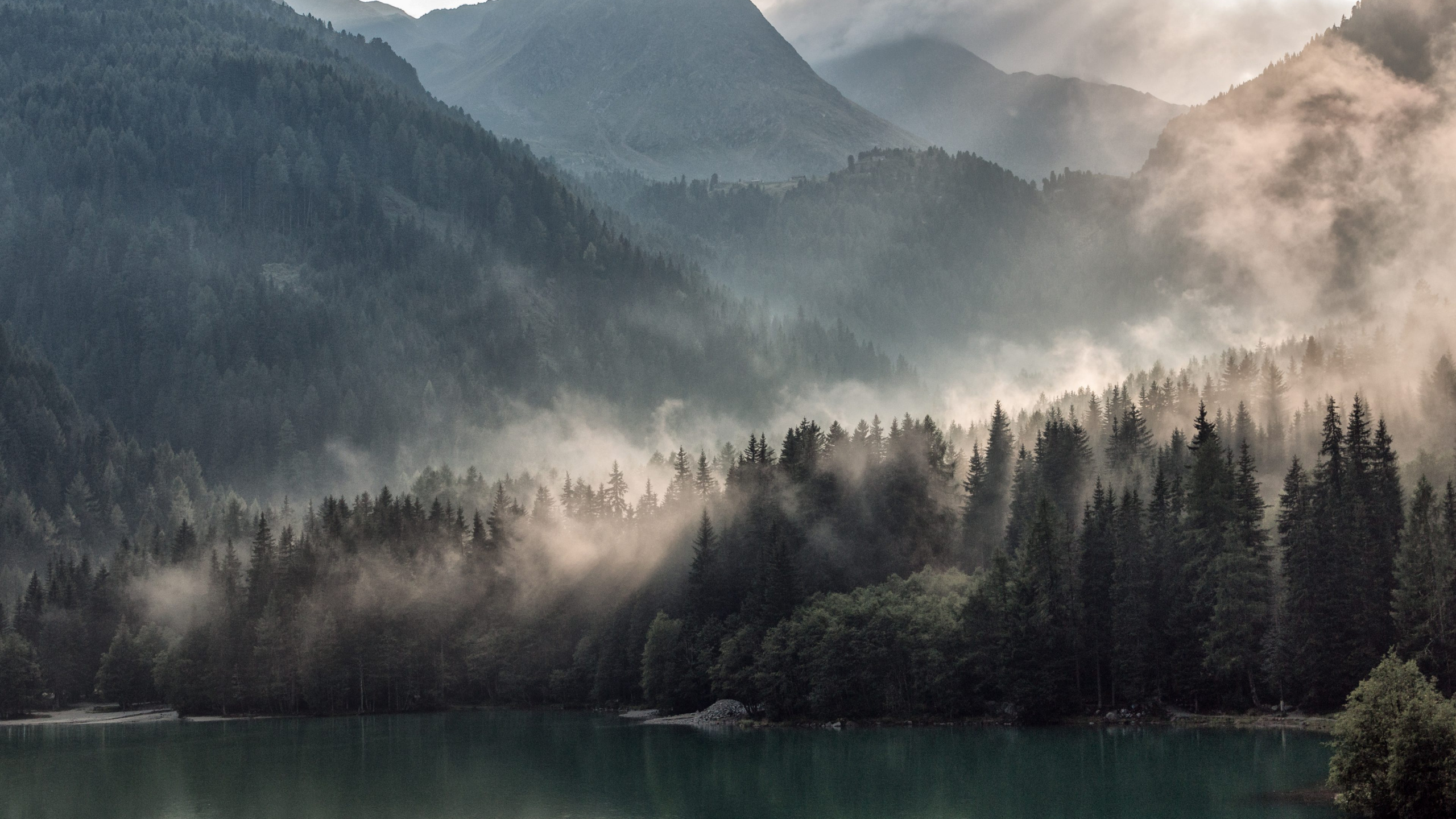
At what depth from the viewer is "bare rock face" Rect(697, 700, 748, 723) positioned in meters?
151

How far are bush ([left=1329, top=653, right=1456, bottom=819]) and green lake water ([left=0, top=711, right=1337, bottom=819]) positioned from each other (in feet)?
22.1

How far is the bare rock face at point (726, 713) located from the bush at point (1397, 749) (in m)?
88.2

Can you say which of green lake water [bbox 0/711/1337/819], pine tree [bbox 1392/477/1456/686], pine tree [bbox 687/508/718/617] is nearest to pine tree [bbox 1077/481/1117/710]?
green lake water [bbox 0/711/1337/819]

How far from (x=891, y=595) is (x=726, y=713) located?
79.4ft

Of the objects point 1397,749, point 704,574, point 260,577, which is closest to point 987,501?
point 704,574

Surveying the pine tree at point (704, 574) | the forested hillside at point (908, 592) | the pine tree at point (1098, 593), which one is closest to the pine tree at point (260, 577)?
the forested hillside at point (908, 592)

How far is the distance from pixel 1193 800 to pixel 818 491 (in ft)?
304

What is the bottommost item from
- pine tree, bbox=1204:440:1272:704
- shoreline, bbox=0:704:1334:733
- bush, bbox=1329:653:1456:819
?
shoreline, bbox=0:704:1334:733

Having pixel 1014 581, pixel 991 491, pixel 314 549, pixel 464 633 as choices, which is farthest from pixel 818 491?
pixel 314 549

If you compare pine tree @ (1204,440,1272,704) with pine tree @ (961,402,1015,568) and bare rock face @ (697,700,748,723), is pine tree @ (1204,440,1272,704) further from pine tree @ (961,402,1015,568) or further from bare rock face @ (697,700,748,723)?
bare rock face @ (697,700,748,723)

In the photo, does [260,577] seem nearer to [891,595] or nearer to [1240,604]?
[891,595]

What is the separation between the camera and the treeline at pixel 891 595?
121375mm

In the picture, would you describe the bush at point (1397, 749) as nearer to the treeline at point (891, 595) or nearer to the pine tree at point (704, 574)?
the treeline at point (891, 595)

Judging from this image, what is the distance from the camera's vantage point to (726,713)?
15212 cm
